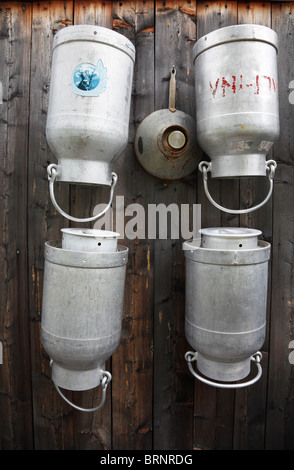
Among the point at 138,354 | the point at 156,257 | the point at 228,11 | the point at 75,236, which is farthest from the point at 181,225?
the point at 228,11

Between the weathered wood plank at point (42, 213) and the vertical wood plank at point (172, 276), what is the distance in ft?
1.30

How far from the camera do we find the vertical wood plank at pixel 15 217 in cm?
120

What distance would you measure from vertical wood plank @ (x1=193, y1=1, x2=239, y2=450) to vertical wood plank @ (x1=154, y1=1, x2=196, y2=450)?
0.03 m

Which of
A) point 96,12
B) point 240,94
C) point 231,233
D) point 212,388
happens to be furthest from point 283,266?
point 96,12

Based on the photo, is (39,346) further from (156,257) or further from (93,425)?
(156,257)

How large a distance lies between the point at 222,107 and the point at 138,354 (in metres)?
1.01

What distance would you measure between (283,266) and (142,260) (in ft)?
2.00

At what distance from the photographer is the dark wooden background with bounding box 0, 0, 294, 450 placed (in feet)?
3.87

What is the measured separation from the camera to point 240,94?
92 centimetres

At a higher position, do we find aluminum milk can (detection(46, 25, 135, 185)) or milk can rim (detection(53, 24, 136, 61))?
milk can rim (detection(53, 24, 136, 61))

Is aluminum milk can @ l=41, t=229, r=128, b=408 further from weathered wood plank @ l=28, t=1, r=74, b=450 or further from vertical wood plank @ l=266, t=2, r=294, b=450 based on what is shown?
vertical wood plank @ l=266, t=2, r=294, b=450

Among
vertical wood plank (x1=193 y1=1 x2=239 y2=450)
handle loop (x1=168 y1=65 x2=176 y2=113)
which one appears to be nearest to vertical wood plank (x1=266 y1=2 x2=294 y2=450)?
vertical wood plank (x1=193 y1=1 x2=239 y2=450)

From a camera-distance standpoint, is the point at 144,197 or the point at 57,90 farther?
the point at 144,197

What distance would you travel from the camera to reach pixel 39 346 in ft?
4.06
